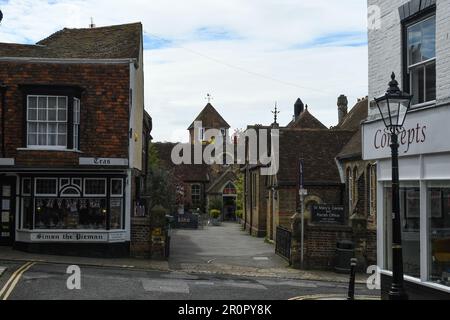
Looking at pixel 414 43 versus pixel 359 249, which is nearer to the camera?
pixel 414 43

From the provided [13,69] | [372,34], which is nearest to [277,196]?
[13,69]

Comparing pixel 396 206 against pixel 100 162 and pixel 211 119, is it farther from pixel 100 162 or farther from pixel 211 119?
pixel 211 119

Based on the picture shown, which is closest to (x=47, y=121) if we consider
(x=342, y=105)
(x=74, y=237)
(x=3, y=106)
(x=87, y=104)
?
(x=87, y=104)

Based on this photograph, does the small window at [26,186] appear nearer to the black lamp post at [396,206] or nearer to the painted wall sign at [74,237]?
the painted wall sign at [74,237]

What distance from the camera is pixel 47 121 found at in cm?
2306

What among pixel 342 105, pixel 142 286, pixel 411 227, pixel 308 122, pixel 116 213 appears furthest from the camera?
pixel 342 105

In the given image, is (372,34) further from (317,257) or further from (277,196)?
(277,196)

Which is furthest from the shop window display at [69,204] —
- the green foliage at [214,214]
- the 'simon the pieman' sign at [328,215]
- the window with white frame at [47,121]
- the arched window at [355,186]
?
the green foliage at [214,214]

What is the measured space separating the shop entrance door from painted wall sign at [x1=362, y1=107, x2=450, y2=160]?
15.1 m

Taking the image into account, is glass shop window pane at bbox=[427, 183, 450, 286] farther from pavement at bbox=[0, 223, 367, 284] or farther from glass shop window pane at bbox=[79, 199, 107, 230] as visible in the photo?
glass shop window pane at bbox=[79, 199, 107, 230]

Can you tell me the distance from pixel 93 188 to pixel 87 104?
3.15 metres

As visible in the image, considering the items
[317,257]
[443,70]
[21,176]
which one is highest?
[443,70]
